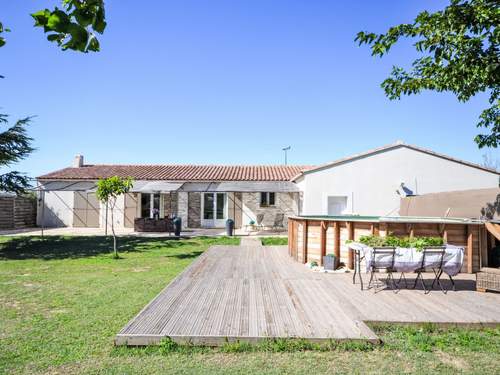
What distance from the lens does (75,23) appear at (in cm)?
176

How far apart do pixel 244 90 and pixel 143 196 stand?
11864 mm

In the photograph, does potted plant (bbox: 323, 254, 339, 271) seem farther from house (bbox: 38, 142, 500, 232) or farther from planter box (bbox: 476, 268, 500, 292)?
house (bbox: 38, 142, 500, 232)

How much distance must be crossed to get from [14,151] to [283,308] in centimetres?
1486

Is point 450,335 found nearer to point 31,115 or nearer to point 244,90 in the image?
point 244,90

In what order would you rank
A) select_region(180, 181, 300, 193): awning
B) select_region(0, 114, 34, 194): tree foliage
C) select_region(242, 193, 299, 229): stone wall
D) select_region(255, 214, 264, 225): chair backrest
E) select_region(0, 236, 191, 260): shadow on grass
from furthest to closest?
select_region(242, 193, 299, 229): stone wall
select_region(255, 214, 264, 225): chair backrest
select_region(180, 181, 300, 193): awning
select_region(0, 114, 34, 194): tree foliage
select_region(0, 236, 191, 260): shadow on grass

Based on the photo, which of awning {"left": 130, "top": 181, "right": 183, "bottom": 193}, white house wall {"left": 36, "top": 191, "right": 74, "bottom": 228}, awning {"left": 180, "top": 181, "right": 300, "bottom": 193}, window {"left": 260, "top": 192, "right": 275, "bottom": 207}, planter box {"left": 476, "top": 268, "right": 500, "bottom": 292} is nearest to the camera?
planter box {"left": 476, "top": 268, "right": 500, "bottom": 292}

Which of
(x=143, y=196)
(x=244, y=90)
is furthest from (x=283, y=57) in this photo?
(x=143, y=196)

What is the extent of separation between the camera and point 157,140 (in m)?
20.3

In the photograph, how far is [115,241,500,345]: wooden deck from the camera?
4070mm

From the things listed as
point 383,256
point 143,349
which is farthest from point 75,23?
point 383,256

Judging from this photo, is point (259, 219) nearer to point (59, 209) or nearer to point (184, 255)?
point (184, 255)

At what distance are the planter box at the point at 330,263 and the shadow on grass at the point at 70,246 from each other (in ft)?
16.6

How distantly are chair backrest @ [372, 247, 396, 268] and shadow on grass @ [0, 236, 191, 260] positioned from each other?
7.05 meters

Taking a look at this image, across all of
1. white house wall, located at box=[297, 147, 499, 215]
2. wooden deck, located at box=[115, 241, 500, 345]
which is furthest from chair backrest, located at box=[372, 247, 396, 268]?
white house wall, located at box=[297, 147, 499, 215]
